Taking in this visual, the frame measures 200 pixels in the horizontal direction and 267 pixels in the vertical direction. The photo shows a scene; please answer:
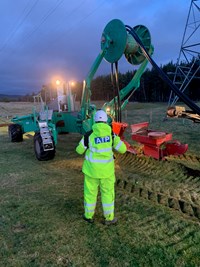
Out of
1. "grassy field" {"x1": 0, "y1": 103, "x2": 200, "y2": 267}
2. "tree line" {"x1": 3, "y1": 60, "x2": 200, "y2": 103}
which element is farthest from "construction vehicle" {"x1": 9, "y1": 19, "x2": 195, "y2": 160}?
"tree line" {"x1": 3, "y1": 60, "x2": 200, "y2": 103}

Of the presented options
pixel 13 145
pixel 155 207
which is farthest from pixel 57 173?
pixel 13 145

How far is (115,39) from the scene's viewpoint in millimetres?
6098

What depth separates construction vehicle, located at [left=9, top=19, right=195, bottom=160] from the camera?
6.03 metres

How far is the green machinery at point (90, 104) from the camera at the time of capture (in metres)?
6.14

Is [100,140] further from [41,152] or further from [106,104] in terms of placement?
[106,104]

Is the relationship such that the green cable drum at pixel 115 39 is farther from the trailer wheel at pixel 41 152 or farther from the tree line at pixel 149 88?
the tree line at pixel 149 88

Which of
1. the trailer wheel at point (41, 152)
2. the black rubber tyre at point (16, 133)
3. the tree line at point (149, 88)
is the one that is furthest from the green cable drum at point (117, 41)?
the tree line at point (149, 88)

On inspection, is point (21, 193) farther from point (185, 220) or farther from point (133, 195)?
point (185, 220)

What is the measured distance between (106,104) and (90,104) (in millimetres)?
512

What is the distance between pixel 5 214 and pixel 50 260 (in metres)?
1.53

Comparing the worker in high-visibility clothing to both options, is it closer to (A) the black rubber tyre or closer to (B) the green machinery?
(B) the green machinery

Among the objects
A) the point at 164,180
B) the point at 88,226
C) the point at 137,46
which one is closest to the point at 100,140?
the point at 88,226

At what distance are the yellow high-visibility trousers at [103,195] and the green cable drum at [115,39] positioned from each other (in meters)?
3.35

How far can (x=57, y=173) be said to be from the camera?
6.41 metres
